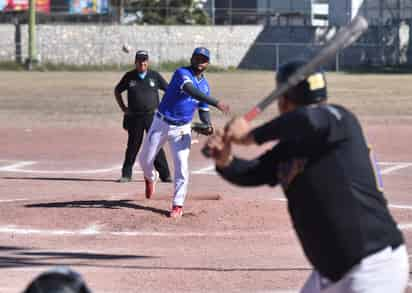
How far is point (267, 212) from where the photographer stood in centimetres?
1243

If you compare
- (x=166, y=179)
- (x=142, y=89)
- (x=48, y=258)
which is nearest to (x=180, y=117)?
(x=48, y=258)

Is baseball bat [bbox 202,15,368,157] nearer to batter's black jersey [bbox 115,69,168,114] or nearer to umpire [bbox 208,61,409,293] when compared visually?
umpire [bbox 208,61,409,293]

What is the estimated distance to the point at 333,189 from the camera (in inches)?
177

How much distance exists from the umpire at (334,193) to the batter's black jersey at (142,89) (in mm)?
10924

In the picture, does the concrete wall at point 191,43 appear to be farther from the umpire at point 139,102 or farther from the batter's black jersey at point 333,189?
the batter's black jersey at point 333,189

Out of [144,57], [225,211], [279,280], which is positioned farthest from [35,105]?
[279,280]

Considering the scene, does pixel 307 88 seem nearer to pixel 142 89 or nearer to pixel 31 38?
pixel 142 89

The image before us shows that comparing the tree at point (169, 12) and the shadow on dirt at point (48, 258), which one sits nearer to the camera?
the shadow on dirt at point (48, 258)

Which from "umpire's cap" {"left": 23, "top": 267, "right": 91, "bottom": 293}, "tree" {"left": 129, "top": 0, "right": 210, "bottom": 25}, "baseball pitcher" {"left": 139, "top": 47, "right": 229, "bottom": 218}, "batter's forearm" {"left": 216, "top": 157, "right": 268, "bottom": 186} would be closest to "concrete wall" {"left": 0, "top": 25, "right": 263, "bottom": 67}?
"tree" {"left": 129, "top": 0, "right": 210, "bottom": 25}

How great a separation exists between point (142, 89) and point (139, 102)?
24 cm

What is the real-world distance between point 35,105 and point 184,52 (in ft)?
101

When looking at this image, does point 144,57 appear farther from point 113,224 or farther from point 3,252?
point 3,252

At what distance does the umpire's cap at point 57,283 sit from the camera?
12.3 ft

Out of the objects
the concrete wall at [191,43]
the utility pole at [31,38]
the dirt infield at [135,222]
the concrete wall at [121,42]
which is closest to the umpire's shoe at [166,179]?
the dirt infield at [135,222]
